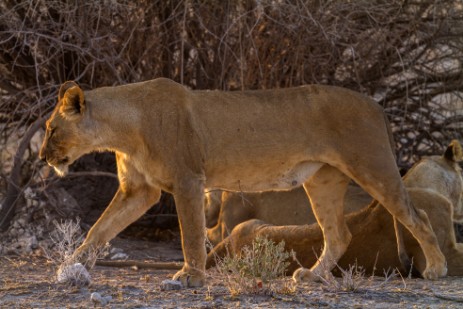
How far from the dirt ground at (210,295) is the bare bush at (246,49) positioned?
2.49 metres

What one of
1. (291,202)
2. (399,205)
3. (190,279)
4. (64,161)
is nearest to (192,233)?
A: (190,279)

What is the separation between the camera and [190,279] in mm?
6094

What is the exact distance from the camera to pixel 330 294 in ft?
18.4

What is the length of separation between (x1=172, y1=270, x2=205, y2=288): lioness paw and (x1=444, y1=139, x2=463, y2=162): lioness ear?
3.01 meters

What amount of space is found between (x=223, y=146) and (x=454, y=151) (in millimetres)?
2467

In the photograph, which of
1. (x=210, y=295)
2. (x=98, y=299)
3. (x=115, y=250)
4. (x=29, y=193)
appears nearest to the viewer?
(x=98, y=299)

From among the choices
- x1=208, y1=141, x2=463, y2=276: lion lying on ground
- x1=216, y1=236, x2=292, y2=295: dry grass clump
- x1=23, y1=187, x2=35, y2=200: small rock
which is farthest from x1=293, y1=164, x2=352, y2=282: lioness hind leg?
x1=23, y1=187, x2=35, y2=200: small rock

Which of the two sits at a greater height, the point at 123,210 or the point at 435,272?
the point at 123,210

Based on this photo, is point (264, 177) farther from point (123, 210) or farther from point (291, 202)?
point (291, 202)

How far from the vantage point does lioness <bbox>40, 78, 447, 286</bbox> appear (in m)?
6.35

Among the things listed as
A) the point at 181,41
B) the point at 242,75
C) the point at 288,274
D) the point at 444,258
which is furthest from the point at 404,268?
the point at 181,41

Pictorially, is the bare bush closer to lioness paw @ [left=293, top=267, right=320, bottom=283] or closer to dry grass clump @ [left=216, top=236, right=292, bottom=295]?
lioness paw @ [left=293, top=267, right=320, bottom=283]

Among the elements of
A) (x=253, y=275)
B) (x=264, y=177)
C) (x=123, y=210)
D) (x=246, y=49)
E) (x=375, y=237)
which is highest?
(x=246, y=49)

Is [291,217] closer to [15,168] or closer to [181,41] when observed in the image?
[181,41]
